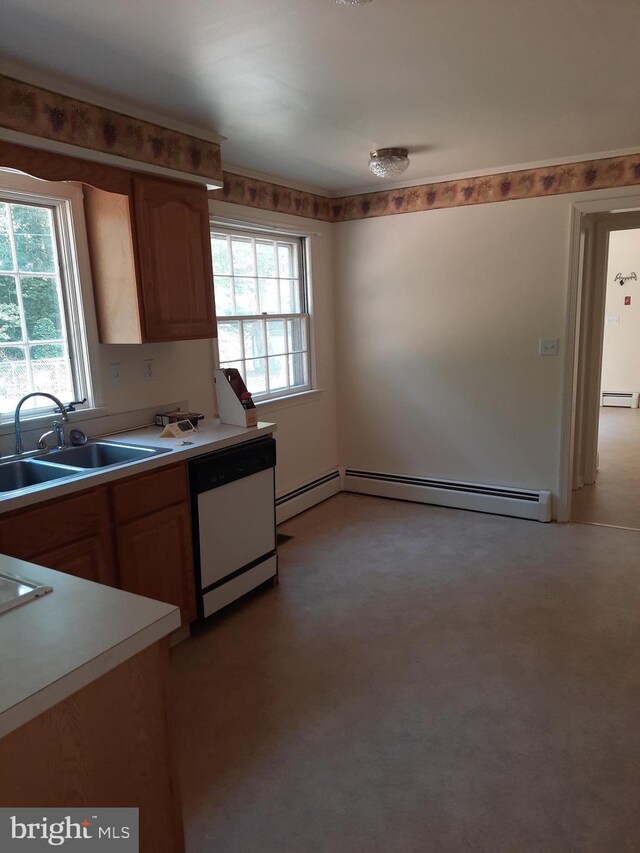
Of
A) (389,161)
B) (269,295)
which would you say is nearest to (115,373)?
(269,295)

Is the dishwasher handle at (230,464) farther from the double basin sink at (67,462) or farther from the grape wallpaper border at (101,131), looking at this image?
the grape wallpaper border at (101,131)

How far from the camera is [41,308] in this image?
269cm

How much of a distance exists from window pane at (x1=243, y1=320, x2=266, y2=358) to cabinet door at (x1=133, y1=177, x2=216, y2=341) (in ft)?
2.64

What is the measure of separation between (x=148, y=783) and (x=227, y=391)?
2.14 meters

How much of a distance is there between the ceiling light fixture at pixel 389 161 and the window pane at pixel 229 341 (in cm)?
129

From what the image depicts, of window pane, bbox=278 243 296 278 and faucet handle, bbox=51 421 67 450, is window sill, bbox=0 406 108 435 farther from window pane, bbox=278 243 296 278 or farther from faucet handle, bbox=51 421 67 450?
window pane, bbox=278 243 296 278

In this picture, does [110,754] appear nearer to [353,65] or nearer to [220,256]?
[353,65]

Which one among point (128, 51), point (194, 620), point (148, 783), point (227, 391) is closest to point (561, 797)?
point (148, 783)

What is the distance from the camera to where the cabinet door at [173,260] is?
8.99 ft

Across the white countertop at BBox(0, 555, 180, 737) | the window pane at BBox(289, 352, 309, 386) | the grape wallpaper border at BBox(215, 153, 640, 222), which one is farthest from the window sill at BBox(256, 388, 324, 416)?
the white countertop at BBox(0, 555, 180, 737)

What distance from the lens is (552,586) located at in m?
3.19

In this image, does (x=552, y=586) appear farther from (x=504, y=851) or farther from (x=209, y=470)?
(x=209, y=470)

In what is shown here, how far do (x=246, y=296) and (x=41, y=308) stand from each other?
4.93 feet

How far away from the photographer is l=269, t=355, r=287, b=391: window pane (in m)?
4.25
